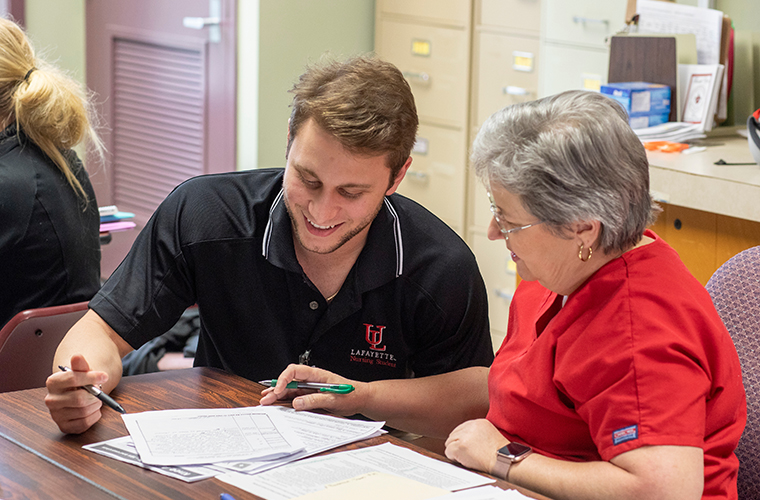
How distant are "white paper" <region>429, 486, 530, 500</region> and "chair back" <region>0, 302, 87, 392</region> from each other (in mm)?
1079

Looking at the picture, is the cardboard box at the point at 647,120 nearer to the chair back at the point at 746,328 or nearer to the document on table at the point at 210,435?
the chair back at the point at 746,328

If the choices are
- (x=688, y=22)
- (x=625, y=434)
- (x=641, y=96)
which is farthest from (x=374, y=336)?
(x=688, y=22)

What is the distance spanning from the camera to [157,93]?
13.2 feet

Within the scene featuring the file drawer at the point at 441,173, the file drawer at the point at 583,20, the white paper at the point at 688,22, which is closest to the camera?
the white paper at the point at 688,22

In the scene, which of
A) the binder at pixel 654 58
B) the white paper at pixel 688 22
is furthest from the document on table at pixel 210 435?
the white paper at pixel 688 22

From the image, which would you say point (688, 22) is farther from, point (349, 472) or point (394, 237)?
point (349, 472)

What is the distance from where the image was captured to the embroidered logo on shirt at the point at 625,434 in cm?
105

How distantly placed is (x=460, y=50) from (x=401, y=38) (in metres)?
0.39

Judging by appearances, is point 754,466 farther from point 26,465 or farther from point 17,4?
point 17,4

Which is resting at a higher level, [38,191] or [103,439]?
[38,191]

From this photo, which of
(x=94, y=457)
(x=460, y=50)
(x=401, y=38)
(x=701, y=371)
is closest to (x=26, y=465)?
(x=94, y=457)

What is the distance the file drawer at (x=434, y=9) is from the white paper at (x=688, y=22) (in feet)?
2.73

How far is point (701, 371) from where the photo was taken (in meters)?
1.07

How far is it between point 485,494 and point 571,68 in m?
2.42
